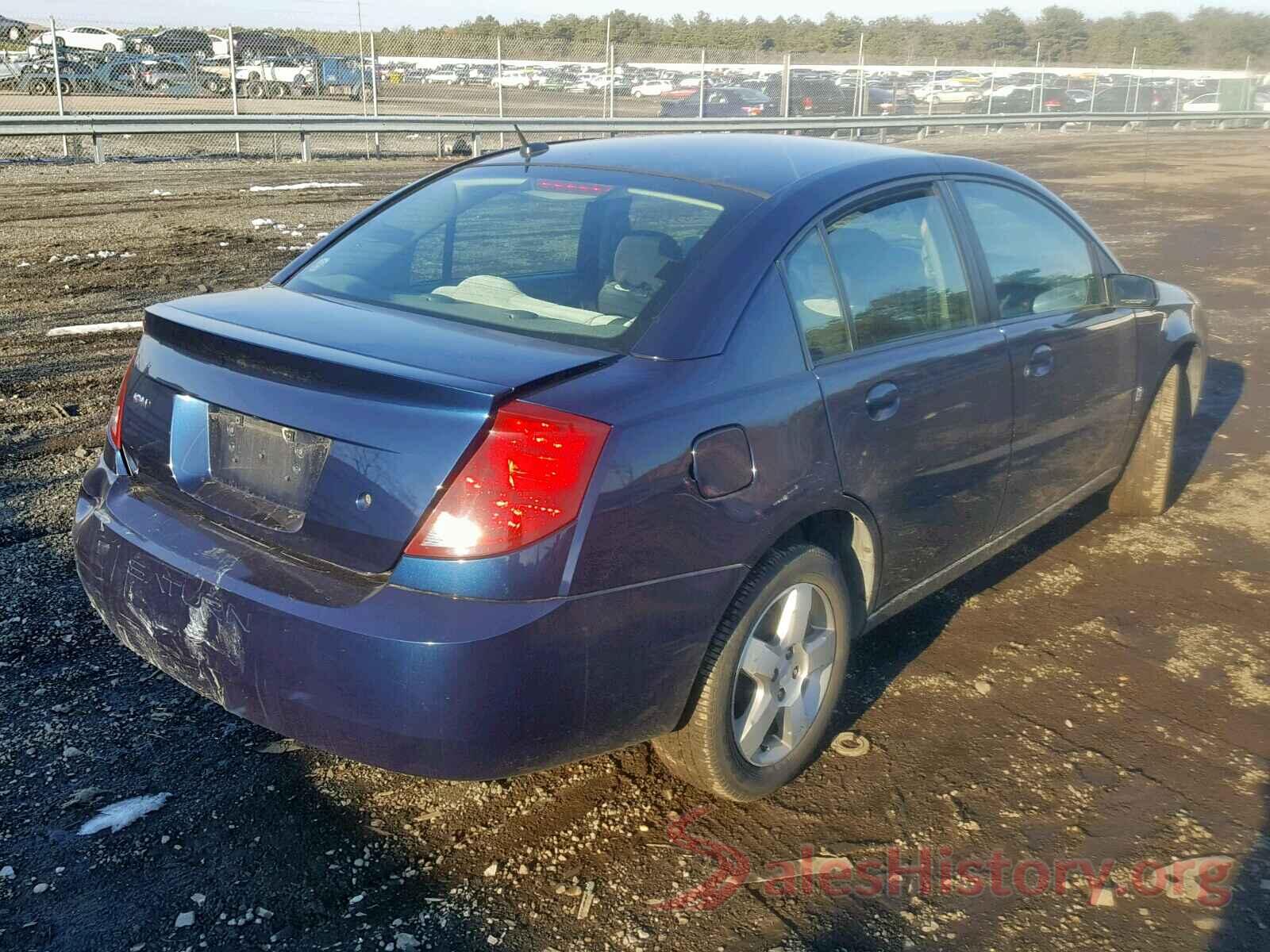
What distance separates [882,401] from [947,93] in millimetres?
34850

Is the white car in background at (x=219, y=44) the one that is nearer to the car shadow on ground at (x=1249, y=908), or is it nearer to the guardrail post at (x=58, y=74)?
the guardrail post at (x=58, y=74)

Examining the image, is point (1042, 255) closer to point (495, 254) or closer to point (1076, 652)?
point (1076, 652)

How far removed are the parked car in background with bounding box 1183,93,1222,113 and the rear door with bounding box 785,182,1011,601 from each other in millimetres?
45034

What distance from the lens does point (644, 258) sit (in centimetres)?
325

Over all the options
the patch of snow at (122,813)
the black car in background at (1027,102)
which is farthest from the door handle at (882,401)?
the black car in background at (1027,102)

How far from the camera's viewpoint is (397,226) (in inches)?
150

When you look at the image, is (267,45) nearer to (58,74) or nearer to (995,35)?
(58,74)

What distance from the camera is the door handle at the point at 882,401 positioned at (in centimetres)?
331

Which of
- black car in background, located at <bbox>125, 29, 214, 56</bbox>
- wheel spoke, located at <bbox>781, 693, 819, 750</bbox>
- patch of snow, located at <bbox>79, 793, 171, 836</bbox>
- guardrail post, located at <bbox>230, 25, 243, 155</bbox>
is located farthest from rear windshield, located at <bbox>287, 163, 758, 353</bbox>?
black car in background, located at <bbox>125, 29, 214, 56</bbox>

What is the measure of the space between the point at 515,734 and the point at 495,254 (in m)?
1.63

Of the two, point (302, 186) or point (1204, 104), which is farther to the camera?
point (1204, 104)

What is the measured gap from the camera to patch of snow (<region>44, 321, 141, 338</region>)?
24.8 ft

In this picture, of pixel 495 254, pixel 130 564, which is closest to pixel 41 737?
pixel 130 564

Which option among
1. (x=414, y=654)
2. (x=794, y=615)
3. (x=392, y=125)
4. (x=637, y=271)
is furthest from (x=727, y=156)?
(x=392, y=125)
